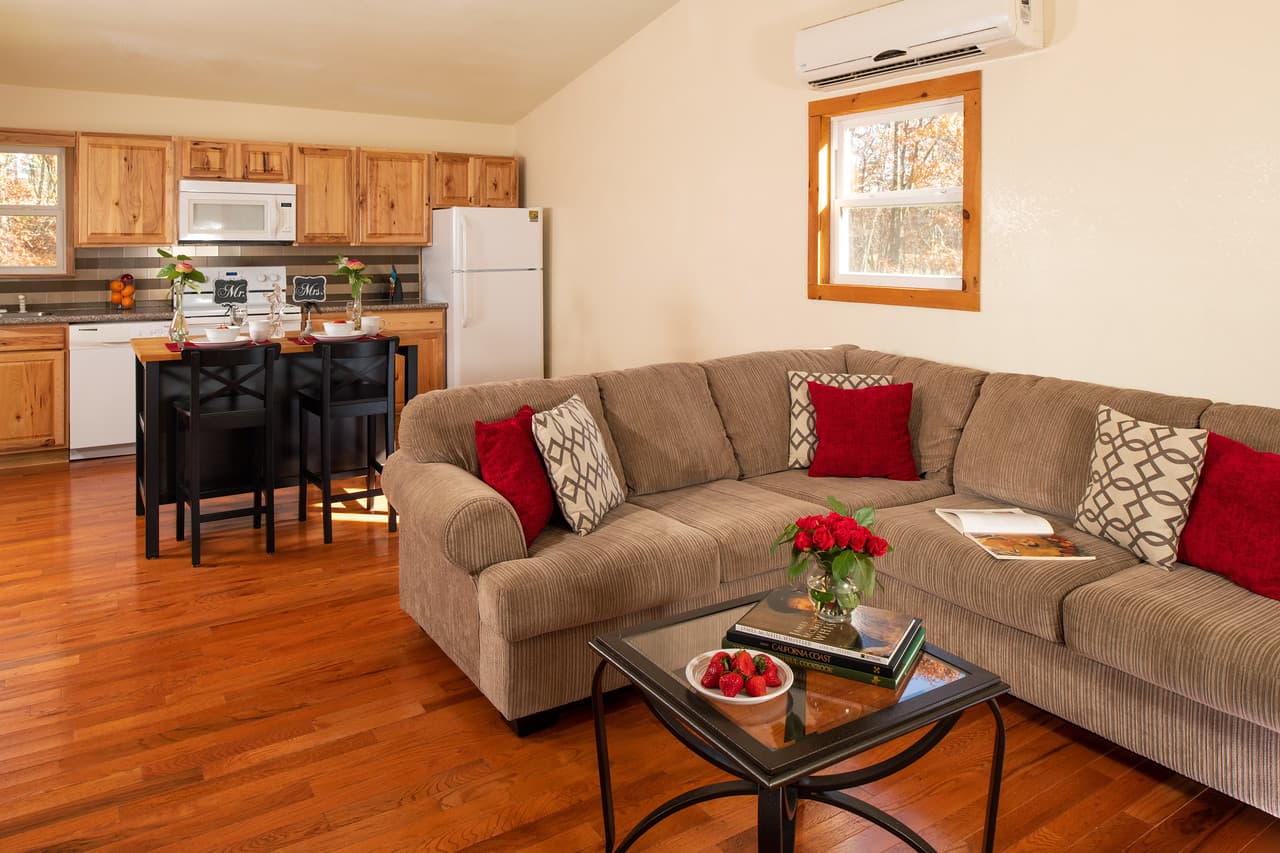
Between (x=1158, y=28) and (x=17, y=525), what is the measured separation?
5290mm

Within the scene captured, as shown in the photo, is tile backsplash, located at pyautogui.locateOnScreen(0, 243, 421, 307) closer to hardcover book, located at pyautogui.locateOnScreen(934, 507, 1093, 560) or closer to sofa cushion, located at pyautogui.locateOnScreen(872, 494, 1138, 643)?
sofa cushion, located at pyautogui.locateOnScreen(872, 494, 1138, 643)

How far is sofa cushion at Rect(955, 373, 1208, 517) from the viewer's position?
3.21m

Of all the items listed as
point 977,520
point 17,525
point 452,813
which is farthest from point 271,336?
point 977,520

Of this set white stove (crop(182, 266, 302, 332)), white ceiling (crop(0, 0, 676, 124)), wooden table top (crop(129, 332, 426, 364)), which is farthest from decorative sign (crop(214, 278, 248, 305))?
wooden table top (crop(129, 332, 426, 364))

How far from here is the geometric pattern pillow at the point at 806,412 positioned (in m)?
4.02

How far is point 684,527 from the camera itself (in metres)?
3.13

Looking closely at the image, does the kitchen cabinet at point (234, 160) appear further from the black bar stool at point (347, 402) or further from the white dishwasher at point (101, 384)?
the black bar stool at point (347, 402)

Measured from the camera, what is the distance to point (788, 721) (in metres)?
1.87

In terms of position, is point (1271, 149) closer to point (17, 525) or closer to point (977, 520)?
point (977, 520)

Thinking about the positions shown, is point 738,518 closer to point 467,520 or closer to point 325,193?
point 467,520

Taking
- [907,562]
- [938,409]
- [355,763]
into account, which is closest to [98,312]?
[355,763]

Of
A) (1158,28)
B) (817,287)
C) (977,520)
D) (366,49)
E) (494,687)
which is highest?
(366,49)

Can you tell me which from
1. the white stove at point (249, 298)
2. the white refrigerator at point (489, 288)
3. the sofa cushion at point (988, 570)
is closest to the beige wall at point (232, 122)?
the white refrigerator at point (489, 288)

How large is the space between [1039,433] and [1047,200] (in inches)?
40.8
